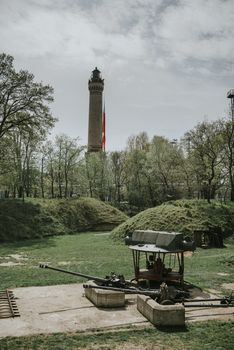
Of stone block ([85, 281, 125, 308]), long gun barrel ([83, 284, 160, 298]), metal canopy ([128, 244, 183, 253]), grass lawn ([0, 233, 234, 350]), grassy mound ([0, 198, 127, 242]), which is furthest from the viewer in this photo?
grassy mound ([0, 198, 127, 242])

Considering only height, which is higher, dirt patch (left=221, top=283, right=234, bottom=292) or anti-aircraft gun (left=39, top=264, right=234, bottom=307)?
anti-aircraft gun (left=39, top=264, right=234, bottom=307)

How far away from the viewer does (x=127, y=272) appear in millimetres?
15617

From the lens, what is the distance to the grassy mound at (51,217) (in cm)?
3275

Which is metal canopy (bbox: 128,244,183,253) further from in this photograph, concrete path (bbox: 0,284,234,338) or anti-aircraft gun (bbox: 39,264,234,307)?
concrete path (bbox: 0,284,234,338)

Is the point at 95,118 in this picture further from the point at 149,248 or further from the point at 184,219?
the point at 149,248

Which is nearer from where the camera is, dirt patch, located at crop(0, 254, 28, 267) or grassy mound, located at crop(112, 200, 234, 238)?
dirt patch, located at crop(0, 254, 28, 267)

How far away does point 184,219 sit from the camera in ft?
90.9

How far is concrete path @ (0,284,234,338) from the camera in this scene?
353 inches

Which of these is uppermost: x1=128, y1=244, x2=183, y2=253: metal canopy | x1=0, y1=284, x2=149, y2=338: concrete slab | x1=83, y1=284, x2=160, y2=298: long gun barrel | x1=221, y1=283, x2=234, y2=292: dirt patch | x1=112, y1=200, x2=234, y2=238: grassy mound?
x1=112, y1=200, x2=234, y2=238: grassy mound

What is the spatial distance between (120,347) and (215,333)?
2.20 m

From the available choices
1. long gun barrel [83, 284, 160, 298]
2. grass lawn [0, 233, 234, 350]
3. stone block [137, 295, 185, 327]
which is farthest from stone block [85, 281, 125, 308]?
grass lawn [0, 233, 234, 350]

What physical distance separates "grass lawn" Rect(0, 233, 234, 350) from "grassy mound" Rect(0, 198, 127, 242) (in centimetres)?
209

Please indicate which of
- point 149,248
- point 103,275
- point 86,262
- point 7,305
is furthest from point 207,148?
point 7,305

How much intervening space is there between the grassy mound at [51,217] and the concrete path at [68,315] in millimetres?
20356
